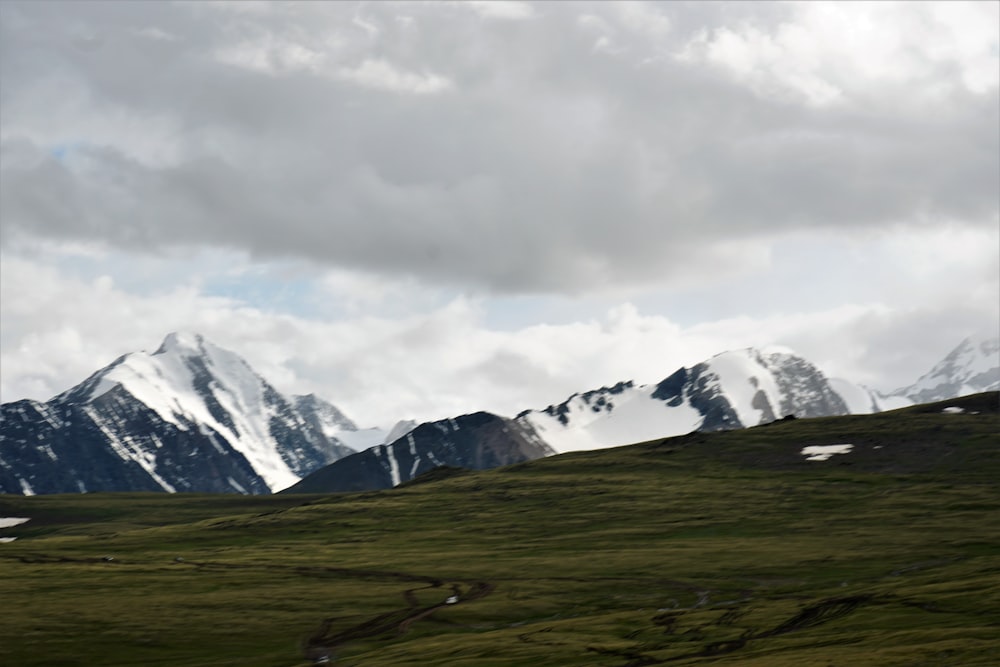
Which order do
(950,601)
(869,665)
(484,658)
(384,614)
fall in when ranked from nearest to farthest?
1. (869,665)
2. (484,658)
3. (950,601)
4. (384,614)

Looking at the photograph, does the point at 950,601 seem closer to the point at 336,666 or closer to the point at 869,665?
the point at 869,665

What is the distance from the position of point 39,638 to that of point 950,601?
108m

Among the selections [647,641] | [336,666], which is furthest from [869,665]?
[336,666]

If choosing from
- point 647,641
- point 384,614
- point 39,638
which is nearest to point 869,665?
point 647,641

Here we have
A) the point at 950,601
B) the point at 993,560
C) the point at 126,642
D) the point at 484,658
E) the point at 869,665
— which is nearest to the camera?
the point at 869,665

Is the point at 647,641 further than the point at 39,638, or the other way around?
the point at 39,638

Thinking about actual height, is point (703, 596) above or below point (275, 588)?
below

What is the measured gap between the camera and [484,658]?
13150 centimetres

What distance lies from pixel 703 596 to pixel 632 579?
1838 centimetres

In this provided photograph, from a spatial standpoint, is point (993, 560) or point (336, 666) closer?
point (336, 666)

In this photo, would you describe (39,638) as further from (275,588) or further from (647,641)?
(647,641)

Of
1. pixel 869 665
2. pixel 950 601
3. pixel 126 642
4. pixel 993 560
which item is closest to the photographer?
pixel 869 665

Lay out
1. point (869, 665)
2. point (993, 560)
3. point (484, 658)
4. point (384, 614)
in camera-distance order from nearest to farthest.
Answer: point (869, 665), point (484, 658), point (384, 614), point (993, 560)

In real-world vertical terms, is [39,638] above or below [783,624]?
above
